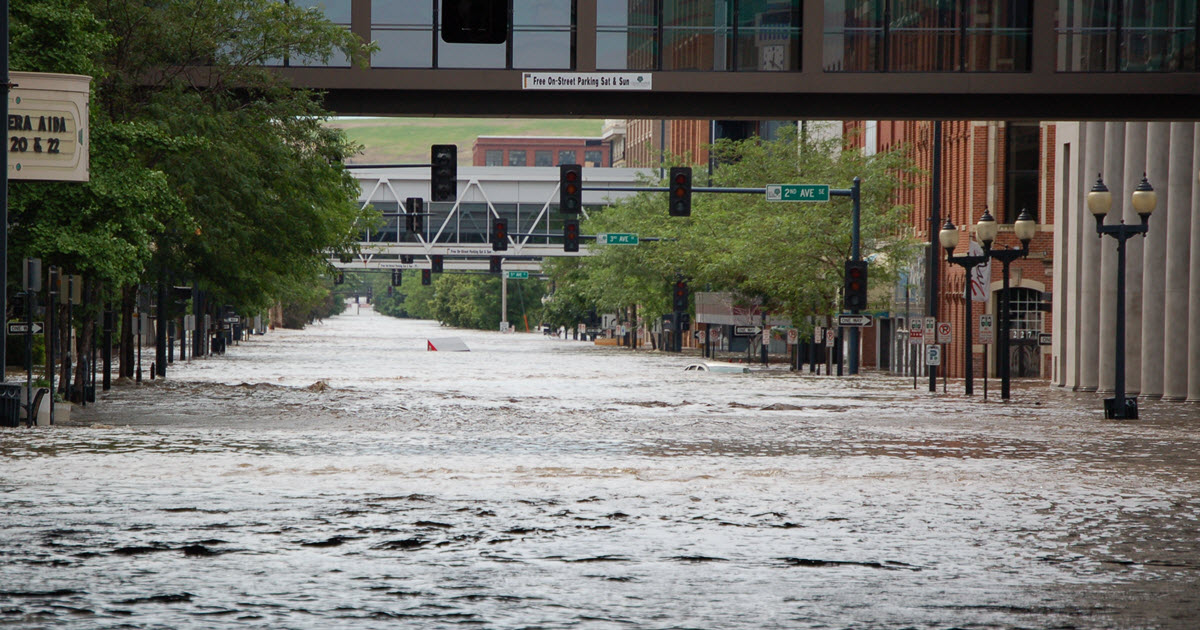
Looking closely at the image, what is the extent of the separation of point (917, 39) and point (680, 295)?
45834 mm

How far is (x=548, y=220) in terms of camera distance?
12100 centimetres

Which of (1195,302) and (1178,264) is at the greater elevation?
(1178,264)

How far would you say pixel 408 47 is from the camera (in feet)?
96.8

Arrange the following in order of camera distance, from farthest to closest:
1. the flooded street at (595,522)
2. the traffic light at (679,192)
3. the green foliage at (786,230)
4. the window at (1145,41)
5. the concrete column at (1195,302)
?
the green foliage at (786,230) < the traffic light at (679,192) < the concrete column at (1195,302) < the window at (1145,41) < the flooded street at (595,522)

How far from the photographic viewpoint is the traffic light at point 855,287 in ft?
154

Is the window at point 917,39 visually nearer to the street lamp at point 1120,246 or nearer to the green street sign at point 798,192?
the street lamp at point 1120,246

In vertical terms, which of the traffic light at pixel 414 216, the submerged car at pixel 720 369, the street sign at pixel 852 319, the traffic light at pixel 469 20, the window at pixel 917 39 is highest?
the window at pixel 917 39

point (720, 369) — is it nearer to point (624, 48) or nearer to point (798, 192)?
point (798, 192)

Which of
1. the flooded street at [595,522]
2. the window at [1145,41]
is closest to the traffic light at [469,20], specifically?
the flooded street at [595,522]

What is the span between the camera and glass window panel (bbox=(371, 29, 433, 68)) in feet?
96.2

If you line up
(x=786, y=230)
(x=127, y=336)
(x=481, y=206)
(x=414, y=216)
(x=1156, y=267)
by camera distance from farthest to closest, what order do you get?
(x=481, y=206)
(x=414, y=216)
(x=786, y=230)
(x=127, y=336)
(x=1156, y=267)

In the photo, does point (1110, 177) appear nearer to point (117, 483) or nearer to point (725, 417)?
point (725, 417)

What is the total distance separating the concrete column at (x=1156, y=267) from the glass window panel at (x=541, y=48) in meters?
16.8

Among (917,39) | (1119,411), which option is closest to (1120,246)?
(1119,411)
